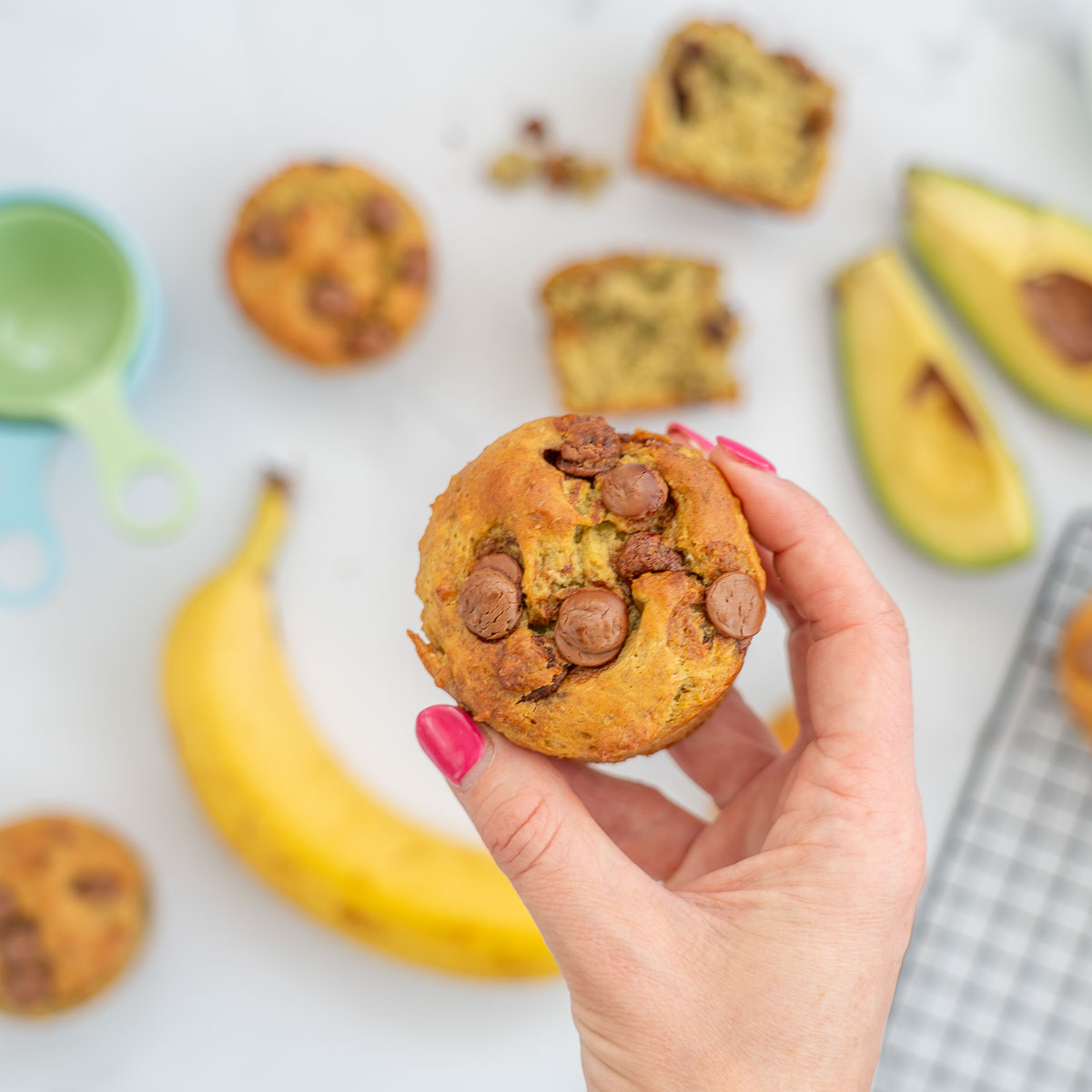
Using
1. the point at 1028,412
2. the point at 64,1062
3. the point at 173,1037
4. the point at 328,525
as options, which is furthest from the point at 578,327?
the point at 64,1062

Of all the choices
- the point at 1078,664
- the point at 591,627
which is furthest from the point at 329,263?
the point at 1078,664

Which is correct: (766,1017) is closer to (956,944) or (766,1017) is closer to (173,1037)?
(956,944)

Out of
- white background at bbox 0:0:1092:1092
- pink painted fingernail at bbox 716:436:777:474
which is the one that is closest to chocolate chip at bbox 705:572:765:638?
pink painted fingernail at bbox 716:436:777:474

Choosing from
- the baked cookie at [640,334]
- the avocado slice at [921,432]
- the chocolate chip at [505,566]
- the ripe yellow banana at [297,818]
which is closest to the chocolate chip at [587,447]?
the chocolate chip at [505,566]

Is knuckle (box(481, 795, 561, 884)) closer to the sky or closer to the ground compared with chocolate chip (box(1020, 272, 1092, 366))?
closer to the ground

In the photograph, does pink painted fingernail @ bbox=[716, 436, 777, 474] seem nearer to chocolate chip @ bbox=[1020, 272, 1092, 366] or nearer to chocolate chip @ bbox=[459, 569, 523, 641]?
chocolate chip @ bbox=[459, 569, 523, 641]

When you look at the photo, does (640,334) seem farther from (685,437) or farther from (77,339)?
(77,339)
